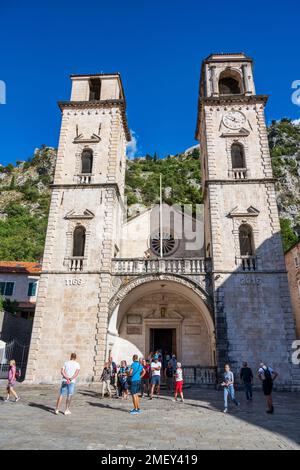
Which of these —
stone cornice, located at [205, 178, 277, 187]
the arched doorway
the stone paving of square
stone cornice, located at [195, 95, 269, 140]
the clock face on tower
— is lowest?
the stone paving of square

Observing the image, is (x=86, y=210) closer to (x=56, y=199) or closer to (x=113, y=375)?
(x=56, y=199)

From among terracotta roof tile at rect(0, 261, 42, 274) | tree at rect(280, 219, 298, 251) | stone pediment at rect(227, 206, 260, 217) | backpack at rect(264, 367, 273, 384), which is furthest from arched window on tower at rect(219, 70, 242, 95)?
tree at rect(280, 219, 298, 251)

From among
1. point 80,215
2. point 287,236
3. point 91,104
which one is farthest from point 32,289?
point 287,236

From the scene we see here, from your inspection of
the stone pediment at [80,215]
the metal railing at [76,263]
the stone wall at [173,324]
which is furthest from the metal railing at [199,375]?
the stone pediment at [80,215]

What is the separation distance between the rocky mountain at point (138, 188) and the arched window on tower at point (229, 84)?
25.1 m

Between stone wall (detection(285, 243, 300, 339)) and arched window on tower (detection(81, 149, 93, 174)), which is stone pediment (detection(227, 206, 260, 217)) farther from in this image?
stone wall (detection(285, 243, 300, 339))

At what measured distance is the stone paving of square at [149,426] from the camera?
5.28 meters

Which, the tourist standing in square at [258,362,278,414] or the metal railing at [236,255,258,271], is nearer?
the tourist standing in square at [258,362,278,414]

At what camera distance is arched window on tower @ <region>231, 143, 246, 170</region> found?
19434mm

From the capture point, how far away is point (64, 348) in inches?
593

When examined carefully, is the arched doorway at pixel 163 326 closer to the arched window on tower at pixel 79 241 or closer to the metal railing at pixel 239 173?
the arched window on tower at pixel 79 241

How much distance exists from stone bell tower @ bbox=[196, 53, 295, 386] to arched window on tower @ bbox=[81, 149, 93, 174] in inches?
293

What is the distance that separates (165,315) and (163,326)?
0.67 meters

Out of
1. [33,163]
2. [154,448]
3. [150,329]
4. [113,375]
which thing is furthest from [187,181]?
[154,448]
